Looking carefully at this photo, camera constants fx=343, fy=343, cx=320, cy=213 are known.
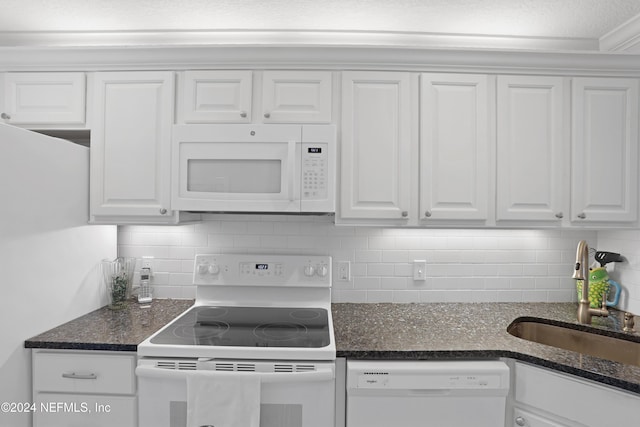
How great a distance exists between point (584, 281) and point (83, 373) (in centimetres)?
237

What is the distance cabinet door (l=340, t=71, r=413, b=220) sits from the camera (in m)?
1.74

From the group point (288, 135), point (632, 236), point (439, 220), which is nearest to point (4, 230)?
point (288, 135)

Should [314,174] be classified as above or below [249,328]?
above

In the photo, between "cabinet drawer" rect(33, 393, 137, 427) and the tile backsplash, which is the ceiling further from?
"cabinet drawer" rect(33, 393, 137, 427)

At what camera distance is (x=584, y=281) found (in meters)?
1.74

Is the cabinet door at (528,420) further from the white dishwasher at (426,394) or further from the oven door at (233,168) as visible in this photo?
the oven door at (233,168)

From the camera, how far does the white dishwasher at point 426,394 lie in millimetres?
1361

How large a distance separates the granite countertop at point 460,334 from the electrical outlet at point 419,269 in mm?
172

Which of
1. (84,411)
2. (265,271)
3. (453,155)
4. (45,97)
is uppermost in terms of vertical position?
Result: (45,97)

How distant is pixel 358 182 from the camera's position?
1739 mm

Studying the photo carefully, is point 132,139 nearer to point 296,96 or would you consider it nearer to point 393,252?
point 296,96

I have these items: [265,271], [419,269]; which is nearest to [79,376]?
[265,271]

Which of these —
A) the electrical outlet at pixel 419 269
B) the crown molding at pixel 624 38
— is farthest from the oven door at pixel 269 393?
the crown molding at pixel 624 38

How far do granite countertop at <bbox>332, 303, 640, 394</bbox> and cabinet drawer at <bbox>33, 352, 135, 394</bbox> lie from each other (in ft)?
2.93
